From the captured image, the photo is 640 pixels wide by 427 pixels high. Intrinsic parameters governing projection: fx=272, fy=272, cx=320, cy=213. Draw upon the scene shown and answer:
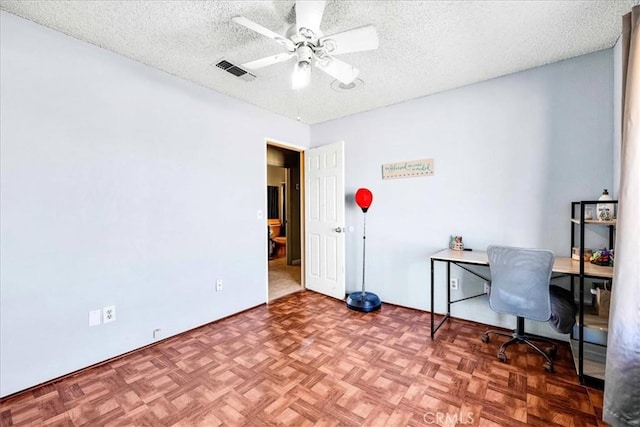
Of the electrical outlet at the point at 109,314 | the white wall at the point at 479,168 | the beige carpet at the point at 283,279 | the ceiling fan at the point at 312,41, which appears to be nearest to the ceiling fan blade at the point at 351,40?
the ceiling fan at the point at 312,41

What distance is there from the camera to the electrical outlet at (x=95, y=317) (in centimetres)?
215

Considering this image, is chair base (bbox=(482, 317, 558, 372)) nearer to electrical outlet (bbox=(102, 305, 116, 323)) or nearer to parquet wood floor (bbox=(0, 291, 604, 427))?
parquet wood floor (bbox=(0, 291, 604, 427))

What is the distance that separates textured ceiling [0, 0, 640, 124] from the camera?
69.4 inches

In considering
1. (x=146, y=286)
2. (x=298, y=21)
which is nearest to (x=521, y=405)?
(x=298, y=21)

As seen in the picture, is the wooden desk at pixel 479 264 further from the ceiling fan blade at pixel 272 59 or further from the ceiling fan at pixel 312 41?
the ceiling fan blade at pixel 272 59

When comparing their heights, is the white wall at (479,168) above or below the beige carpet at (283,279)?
above

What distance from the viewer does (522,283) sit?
2.07 metres

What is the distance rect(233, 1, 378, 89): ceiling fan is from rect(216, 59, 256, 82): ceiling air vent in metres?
0.65

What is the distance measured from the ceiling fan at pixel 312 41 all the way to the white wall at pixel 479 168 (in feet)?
5.27

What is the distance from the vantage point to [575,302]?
225 cm

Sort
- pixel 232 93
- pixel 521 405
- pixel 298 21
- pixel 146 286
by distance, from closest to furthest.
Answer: pixel 298 21, pixel 521 405, pixel 146 286, pixel 232 93

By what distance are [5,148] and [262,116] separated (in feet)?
7.64

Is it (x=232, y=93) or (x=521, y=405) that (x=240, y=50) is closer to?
(x=232, y=93)

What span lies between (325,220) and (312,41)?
246cm
